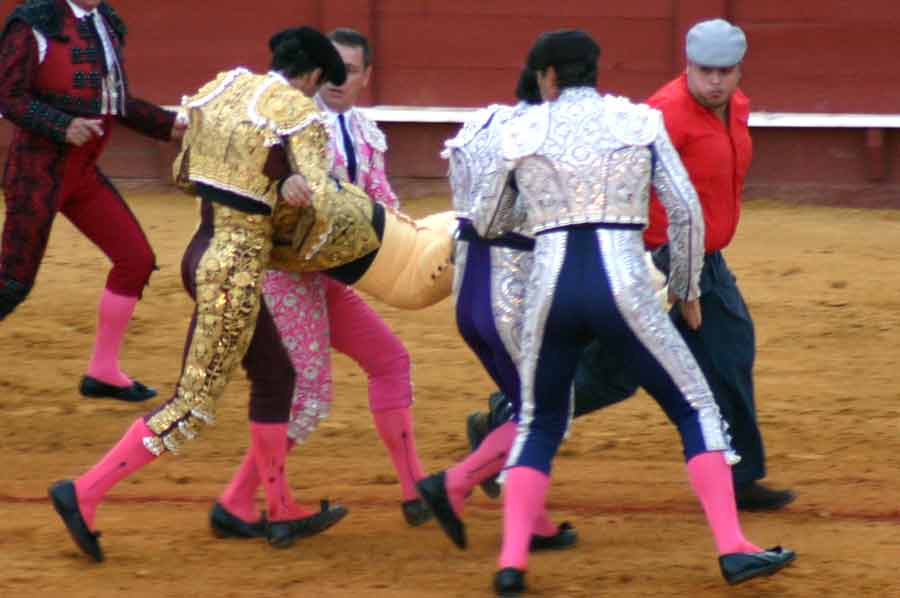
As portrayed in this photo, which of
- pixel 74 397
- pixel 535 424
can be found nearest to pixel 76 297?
pixel 74 397

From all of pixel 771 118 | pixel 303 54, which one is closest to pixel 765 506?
pixel 303 54

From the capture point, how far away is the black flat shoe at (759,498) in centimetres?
549

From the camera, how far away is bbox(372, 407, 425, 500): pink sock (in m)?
5.36

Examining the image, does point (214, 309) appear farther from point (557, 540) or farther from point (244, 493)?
point (557, 540)

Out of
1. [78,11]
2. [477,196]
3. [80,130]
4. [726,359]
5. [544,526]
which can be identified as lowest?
[544,526]

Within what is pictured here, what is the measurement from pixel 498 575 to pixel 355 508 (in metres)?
1.18

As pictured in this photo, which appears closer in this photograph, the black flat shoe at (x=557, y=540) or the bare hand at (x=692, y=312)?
the bare hand at (x=692, y=312)

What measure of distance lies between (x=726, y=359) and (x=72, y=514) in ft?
6.36

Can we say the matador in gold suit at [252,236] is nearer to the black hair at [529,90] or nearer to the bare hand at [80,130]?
the black hair at [529,90]

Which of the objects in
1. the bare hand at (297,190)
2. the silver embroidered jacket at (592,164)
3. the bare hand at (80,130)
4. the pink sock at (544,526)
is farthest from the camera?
the bare hand at (80,130)

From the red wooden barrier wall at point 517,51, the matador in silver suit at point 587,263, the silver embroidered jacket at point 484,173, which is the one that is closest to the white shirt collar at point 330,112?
the silver embroidered jacket at point 484,173

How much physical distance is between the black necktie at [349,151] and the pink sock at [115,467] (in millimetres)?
983

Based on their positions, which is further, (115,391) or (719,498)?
(115,391)

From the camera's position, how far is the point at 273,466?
201 inches
